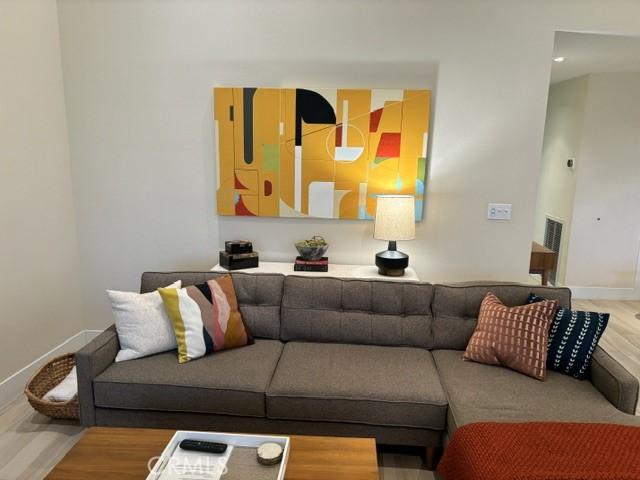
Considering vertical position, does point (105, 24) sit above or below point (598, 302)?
above

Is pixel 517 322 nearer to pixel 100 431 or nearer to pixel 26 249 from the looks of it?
pixel 100 431

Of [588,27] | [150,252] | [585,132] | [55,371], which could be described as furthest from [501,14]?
[55,371]

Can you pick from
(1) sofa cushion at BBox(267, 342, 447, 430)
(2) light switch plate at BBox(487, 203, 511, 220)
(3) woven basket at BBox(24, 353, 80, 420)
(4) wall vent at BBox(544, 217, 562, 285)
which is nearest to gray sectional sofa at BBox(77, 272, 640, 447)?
(1) sofa cushion at BBox(267, 342, 447, 430)

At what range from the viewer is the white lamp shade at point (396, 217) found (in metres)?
2.82

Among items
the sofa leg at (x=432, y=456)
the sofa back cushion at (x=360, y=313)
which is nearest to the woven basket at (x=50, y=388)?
the sofa back cushion at (x=360, y=313)

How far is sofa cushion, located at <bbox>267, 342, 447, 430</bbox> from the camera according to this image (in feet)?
6.80

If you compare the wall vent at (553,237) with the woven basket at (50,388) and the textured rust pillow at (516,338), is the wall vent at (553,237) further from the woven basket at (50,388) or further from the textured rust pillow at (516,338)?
the woven basket at (50,388)

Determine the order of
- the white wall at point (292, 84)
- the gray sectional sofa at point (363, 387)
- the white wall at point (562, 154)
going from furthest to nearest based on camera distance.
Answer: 1. the white wall at point (562, 154)
2. the white wall at point (292, 84)
3. the gray sectional sofa at point (363, 387)

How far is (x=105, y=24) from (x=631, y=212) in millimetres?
5157

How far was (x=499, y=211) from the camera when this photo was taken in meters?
3.11

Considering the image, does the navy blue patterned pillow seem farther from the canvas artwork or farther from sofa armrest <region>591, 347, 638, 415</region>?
the canvas artwork

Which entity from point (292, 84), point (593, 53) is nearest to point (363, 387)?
point (292, 84)

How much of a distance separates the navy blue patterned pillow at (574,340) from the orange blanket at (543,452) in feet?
1.57

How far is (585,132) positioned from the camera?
4605 mm
